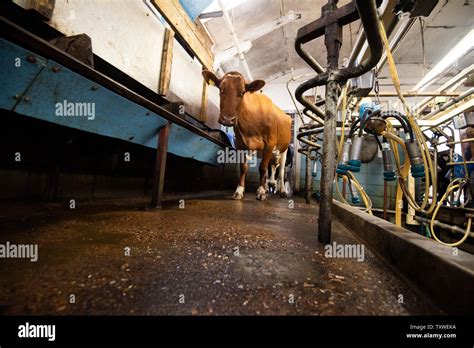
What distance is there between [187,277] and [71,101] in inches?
56.2

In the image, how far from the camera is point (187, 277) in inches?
25.6

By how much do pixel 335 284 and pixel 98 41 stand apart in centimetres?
297

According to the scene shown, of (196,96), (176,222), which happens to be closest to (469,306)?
(176,222)

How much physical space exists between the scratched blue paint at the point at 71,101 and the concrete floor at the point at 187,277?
71 centimetres

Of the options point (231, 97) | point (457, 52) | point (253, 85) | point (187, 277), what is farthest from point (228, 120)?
point (457, 52)

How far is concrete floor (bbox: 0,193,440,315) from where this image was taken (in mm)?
506

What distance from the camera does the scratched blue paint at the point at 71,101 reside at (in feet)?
3.43

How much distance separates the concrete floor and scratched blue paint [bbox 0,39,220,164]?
28.0 inches

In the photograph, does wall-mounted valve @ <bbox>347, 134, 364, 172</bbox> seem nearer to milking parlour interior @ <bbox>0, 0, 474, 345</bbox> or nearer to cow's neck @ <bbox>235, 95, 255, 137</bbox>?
milking parlour interior @ <bbox>0, 0, 474, 345</bbox>

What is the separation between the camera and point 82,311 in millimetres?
465

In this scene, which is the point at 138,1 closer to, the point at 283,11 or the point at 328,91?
the point at 328,91

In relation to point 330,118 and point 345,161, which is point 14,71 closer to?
point 330,118

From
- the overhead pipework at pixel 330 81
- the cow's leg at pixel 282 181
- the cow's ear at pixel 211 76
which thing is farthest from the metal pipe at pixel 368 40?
the cow's leg at pixel 282 181

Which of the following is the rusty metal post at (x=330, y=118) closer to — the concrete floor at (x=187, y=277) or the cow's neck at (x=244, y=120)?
the concrete floor at (x=187, y=277)
